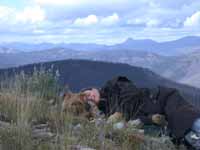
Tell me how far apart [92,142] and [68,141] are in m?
0.48

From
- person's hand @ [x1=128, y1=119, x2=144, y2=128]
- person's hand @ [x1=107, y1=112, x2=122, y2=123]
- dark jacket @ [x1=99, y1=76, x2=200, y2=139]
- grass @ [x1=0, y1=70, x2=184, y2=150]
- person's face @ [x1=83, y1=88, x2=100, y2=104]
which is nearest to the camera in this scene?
grass @ [x1=0, y1=70, x2=184, y2=150]

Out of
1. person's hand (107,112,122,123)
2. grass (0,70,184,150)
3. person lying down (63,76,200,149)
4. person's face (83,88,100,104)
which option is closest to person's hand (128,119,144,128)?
person lying down (63,76,200,149)

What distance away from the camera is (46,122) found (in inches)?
245

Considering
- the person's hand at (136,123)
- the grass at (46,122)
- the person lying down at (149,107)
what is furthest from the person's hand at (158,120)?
the grass at (46,122)

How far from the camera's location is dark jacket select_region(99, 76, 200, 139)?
6.94 m

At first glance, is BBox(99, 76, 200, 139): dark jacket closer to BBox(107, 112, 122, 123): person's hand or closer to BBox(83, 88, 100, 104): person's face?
BBox(83, 88, 100, 104): person's face

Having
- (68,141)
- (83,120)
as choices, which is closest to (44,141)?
(68,141)

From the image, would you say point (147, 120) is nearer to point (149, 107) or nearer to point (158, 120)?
point (158, 120)

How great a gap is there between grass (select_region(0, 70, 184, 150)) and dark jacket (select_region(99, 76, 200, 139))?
567 millimetres

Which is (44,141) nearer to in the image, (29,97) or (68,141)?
(68,141)

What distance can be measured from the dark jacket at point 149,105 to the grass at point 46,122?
0.57 meters

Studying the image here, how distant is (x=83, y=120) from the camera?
664cm

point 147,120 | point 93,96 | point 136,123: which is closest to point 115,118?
point 136,123

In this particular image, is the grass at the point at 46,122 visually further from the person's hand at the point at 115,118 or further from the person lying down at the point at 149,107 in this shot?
the person lying down at the point at 149,107
